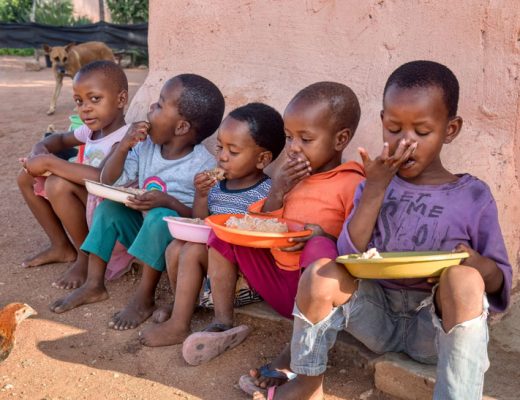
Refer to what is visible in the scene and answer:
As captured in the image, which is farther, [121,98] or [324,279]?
[121,98]

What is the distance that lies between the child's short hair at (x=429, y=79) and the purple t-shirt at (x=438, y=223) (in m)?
0.28

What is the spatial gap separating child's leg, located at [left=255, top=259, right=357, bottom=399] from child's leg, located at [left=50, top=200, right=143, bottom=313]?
139 cm

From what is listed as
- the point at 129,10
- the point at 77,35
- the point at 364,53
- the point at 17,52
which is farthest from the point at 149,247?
the point at 17,52

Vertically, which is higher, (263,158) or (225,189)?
(263,158)

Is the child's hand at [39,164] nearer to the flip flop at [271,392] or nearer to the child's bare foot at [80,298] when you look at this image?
the child's bare foot at [80,298]

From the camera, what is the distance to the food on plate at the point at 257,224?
2.46 metres

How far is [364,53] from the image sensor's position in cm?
306

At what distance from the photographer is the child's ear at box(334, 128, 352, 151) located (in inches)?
104

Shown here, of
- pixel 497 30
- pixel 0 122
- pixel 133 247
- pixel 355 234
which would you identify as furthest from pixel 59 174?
pixel 0 122

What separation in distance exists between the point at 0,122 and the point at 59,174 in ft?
17.2

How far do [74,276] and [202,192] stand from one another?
1.02 meters

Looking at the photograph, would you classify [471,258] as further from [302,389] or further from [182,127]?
[182,127]

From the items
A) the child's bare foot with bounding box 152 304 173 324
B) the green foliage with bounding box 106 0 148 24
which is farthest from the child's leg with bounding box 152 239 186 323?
the green foliage with bounding box 106 0 148 24

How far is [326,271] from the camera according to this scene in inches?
79.4
